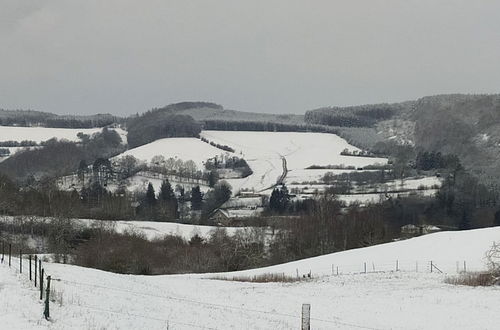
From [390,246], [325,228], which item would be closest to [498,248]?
[390,246]

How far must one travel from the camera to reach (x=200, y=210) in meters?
197

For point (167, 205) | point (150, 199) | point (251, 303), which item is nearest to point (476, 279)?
point (251, 303)

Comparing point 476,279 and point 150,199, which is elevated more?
point 476,279

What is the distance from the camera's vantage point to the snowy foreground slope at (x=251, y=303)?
2314cm

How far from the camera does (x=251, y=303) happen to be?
36.5 metres

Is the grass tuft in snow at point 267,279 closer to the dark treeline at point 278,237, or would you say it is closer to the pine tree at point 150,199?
the dark treeline at point 278,237

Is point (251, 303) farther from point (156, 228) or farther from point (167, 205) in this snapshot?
point (167, 205)

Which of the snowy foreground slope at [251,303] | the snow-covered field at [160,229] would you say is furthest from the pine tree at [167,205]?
the snowy foreground slope at [251,303]

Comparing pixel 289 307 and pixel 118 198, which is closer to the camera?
Answer: pixel 289 307

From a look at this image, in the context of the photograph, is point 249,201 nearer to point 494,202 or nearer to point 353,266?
point 494,202

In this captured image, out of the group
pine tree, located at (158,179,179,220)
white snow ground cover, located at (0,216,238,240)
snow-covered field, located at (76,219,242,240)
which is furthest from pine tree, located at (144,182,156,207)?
snow-covered field, located at (76,219,242,240)

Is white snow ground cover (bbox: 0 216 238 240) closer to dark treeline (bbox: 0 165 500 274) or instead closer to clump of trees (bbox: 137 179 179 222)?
dark treeline (bbox: 0 165 500 274)

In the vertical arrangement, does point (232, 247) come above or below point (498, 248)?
below

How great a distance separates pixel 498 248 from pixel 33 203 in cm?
9409
